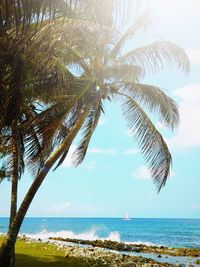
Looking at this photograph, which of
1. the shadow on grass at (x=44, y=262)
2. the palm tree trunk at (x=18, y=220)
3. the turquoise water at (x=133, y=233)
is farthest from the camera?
the turquoise water at (x=133, y=233)

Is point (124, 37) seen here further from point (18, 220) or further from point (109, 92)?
point (18, 220)

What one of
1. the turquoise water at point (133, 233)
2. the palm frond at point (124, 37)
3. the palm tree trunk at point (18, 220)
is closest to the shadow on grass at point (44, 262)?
the palm tree trunk at point (18, 220)

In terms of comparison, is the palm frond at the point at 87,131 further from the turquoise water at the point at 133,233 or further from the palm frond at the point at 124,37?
the turquoise water at the point at 133,233

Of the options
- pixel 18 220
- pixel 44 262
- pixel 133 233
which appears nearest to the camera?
pixel 18 220

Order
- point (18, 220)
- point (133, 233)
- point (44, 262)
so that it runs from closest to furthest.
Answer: point (18, 220) → point (44, 262) → point (133, 233)

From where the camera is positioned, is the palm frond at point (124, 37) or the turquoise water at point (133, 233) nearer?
the palm frond at point (124, 37)

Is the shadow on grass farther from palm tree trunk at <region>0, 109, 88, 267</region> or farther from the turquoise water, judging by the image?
the turquoise water

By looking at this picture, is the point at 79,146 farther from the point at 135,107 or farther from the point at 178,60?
the point at 178,60

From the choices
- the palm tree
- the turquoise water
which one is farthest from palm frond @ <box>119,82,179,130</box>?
the turquoise water

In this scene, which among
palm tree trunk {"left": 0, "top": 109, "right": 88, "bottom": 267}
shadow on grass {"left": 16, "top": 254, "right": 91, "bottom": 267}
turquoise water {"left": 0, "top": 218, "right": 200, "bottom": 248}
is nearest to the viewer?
palm tree trunk {"left": 0, "top": 109, "right": 88, "bottom": 267}

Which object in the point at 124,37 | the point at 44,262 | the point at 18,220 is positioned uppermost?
the point at 124,37

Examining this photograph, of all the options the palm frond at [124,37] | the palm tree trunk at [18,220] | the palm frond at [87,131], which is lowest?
the palm tree trunk at [18,220]

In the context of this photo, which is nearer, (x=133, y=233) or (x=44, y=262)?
(x=44, y=262)

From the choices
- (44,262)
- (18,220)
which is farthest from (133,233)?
(18,220)
